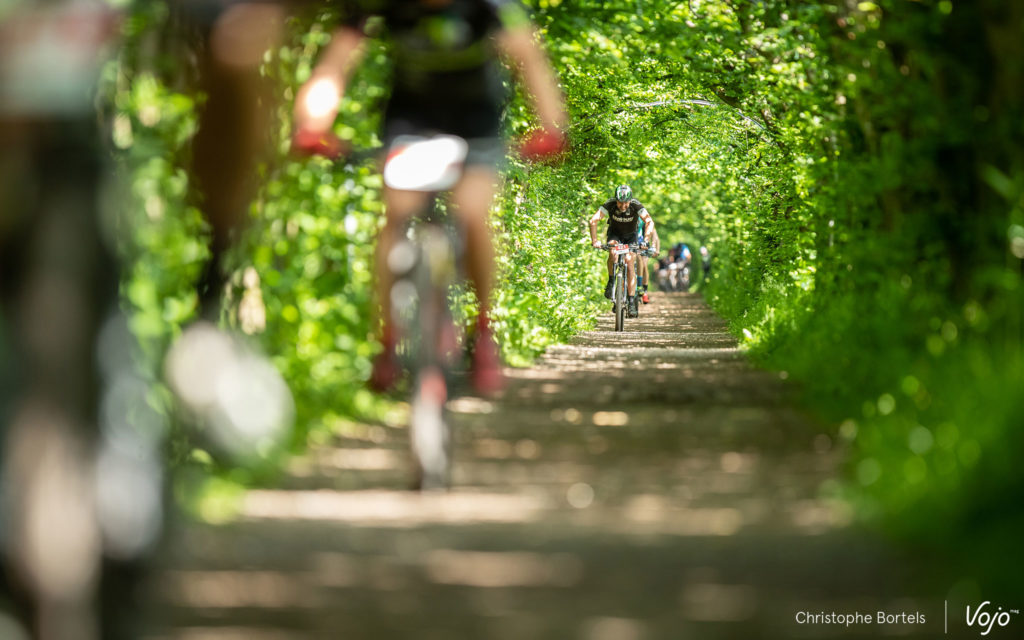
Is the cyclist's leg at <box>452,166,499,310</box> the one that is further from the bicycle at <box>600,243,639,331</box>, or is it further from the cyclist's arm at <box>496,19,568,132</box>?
the bicycle at <box>600,243,639,331</box>

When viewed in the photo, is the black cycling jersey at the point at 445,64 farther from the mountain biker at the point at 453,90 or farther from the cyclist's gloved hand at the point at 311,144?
the cyclist's gloved hand at the point at 311,144

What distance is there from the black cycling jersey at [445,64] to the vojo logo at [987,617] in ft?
11.5

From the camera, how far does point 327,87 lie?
6883 millimetres

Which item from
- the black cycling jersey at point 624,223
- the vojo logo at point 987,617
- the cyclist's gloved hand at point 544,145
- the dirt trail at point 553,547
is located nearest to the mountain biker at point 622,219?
the black cycling jersey at point 624,223

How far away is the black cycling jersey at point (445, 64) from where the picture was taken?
7.42 m

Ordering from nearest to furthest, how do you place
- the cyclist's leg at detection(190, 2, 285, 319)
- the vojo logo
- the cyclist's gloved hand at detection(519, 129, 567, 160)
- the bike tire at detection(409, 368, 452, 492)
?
1. the vojo logo
2. the bike tire at detection(409, 368, 452, 492)
3. the cyclist's gloved hand at detection(519, 129, 567, 160)
4. the cyclist's leg at detection(190, 2, 285, 319)

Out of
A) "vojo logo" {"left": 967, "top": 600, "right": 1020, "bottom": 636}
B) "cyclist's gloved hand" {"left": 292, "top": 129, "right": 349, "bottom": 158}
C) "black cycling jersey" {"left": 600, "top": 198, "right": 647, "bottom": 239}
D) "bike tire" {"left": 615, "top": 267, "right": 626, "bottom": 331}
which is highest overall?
"cyclist's gloved hand" {"left": 292, "top": 129, "right": 349, "bottom": 158}

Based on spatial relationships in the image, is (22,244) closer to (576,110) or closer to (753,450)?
(753,450)

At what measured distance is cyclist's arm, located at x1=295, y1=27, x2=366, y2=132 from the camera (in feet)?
22.1

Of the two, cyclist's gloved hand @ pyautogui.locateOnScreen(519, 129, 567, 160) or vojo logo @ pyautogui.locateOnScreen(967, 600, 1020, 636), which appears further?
cyclist's gloved hand @ pyautogui.locateOnScreen(519, 129, 567, 160)

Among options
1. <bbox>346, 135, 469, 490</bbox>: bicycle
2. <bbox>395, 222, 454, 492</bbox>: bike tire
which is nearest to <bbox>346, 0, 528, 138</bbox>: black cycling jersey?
<bbox>346, 135, 469, 490</bbox>: bicycle

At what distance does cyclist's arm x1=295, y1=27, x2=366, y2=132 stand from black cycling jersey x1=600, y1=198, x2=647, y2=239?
16276mm

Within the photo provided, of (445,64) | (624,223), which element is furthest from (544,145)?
(624,223)

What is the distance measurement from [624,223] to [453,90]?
1591 cm
